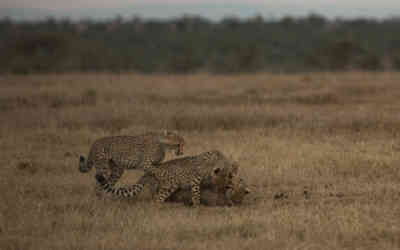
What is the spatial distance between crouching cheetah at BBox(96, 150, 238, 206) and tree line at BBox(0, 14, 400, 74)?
20.6 meters

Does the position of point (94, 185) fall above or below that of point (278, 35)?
below

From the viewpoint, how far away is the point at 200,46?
154 feet

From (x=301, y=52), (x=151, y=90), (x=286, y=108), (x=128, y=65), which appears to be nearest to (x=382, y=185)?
(x=286, y=108)

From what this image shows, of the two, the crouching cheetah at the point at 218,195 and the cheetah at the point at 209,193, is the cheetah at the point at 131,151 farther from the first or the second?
the crouching cheetah at the point at 218,195

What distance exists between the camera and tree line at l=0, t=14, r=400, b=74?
3594cm

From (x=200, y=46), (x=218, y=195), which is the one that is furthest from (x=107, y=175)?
(x=200, y=46)

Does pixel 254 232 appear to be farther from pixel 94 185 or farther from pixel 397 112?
pixel 397 112

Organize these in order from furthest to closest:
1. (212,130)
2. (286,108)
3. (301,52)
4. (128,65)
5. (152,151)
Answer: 1. (301,52)
2. (128,65)
3. (286,108)
4. (212,130)
5. (152,151)

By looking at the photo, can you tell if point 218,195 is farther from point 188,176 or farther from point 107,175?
point 107,175

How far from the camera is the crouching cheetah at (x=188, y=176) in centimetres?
802

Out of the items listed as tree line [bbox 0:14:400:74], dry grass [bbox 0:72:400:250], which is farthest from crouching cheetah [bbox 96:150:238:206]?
tree line [bbox 0:14:400:74]

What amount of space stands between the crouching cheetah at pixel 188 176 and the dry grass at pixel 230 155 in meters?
0.21

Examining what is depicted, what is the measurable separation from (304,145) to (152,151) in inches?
143

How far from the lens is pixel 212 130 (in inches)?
518
